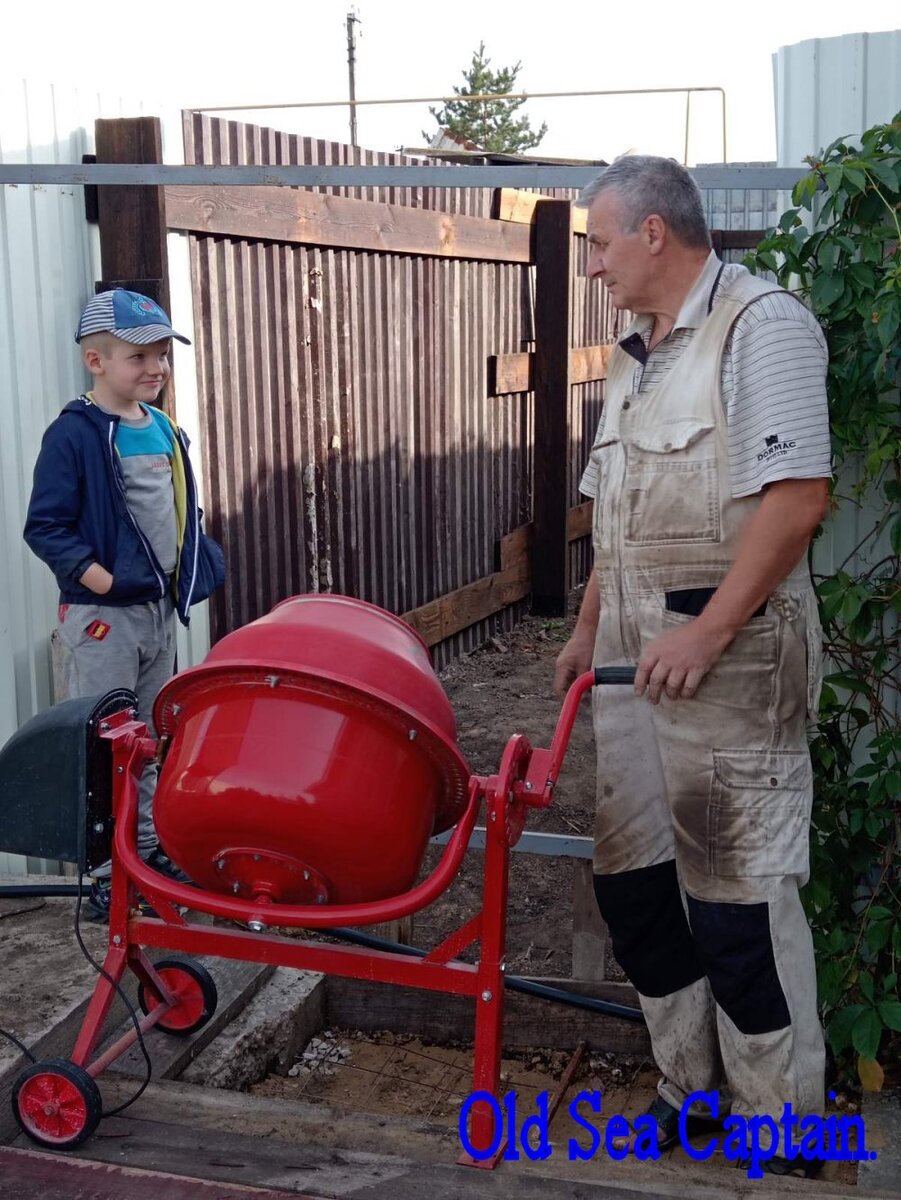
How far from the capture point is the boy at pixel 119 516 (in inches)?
130

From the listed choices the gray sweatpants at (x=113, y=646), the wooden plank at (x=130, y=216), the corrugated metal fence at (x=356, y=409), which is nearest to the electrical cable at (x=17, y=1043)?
the gray sweatpants at (x=113, y=646)

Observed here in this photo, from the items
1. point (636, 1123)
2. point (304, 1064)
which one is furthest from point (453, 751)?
point (304, 1064)

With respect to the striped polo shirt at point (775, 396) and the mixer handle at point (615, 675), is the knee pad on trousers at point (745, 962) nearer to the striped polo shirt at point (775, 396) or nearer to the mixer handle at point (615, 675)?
the mixer handle at point (615, 675)

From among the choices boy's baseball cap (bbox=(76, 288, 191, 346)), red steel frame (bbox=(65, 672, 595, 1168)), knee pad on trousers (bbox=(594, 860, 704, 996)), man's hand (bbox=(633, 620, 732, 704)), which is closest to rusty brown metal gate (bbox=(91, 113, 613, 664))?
boy's baseball cap (bbox=(76, 288, 191, 346))

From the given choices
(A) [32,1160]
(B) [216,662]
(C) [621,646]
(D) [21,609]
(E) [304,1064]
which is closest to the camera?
(B) [216,662]

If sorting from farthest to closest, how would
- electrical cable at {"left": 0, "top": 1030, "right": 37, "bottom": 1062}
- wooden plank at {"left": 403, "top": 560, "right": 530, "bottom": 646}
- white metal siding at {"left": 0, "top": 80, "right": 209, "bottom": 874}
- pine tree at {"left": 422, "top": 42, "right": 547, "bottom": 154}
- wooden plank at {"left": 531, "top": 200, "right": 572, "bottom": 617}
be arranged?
1. pine tree at {"left": 422, "top": 42, "right": 547, "bottom": 154}
2. wooden plank at {"left": 531, "top": 200, "right": 572, "bottom": 617}
3. wooden plank at {"left": 403, "top": 560, "right": 530, "bottom": 646}
4. white metal siding at {"left": 0, "top": 80, "right": 209, "bottom": 874}
5. electrical cable at {"left": 0, "top": 1030, "right": 37, "bottom": 1062}

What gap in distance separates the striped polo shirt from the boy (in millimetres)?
1599

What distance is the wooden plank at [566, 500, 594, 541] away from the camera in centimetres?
893

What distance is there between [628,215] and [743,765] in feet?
3.50

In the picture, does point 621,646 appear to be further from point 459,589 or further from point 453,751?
point 459,589

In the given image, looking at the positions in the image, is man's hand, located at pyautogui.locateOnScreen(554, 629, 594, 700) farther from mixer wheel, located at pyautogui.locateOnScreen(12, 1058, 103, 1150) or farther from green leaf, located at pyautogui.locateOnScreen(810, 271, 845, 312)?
mixer wheel, located at pyautogui.locateOnScreen(12, 1058, 103, 1150)

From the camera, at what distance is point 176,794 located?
2326 millimetres

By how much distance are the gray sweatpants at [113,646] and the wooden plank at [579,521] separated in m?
5.51

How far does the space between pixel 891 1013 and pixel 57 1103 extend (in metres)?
1.73
